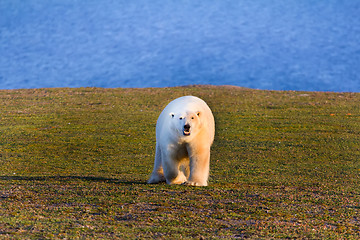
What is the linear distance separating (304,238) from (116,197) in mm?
3917

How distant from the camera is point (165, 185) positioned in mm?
12094

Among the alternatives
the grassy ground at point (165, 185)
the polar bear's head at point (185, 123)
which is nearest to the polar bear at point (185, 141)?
the polar bear's head at point (185, 123)

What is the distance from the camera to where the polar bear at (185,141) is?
11.3 meters

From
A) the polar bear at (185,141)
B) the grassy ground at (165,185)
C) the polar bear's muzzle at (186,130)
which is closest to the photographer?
the grassy ground at (165,185)

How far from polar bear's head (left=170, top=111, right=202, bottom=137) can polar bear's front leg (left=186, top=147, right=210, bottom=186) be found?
0.63m

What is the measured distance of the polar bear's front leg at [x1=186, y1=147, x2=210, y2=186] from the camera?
11841mm

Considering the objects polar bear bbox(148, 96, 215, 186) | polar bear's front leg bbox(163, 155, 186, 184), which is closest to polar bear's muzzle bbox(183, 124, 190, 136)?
polar bear bbox(148, 96, 215, 186)

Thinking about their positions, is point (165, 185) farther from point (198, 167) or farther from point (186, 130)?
point (186, 130)

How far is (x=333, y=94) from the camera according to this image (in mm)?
36781

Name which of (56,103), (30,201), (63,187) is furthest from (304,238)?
(56,103)

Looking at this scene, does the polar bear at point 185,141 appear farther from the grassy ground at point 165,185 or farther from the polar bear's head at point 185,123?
the grassy ground at point 165,185

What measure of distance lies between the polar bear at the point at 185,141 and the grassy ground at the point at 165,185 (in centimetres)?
41

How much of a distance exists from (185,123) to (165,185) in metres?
1.76

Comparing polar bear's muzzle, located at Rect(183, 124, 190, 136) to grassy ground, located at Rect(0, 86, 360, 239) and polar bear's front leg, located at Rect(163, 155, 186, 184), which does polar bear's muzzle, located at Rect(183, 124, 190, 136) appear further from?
grassy ground, located at Rect(0, 86, 360, 239)
